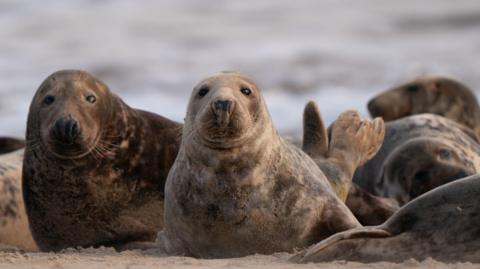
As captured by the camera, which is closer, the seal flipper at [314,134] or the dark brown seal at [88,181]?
the dark brown seal at [88,181]

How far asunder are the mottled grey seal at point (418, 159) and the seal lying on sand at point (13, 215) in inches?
92.7

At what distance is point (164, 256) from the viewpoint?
Result: 5.94 m

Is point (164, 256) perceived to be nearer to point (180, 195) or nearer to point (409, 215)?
point (180, 195)

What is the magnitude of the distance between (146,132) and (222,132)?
1.79 metres

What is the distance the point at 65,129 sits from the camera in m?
6.66

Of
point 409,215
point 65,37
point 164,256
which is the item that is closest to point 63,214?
point 164,256

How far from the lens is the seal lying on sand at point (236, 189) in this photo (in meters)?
5.79

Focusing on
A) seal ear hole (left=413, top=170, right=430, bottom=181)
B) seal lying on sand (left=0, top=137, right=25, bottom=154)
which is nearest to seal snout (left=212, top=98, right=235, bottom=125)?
Answer: seal ear hole (left=413, top=170, right=430, bottom=181)

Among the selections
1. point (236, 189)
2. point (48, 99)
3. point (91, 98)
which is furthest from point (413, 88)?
point (236, 189)

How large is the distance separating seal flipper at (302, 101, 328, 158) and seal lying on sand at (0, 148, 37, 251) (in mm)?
1697

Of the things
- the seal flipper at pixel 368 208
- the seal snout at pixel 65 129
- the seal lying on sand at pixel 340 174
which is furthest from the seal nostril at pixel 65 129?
the seal flipper at pixel 368 208

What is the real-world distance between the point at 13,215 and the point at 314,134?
6.12 ft

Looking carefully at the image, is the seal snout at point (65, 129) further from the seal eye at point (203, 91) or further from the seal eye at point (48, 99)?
the seal eye at point (203, 91)

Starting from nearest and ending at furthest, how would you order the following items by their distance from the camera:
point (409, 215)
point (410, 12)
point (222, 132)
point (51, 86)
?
point (409, 215), point (222, 132), point (51, 86), point (410, 12)
